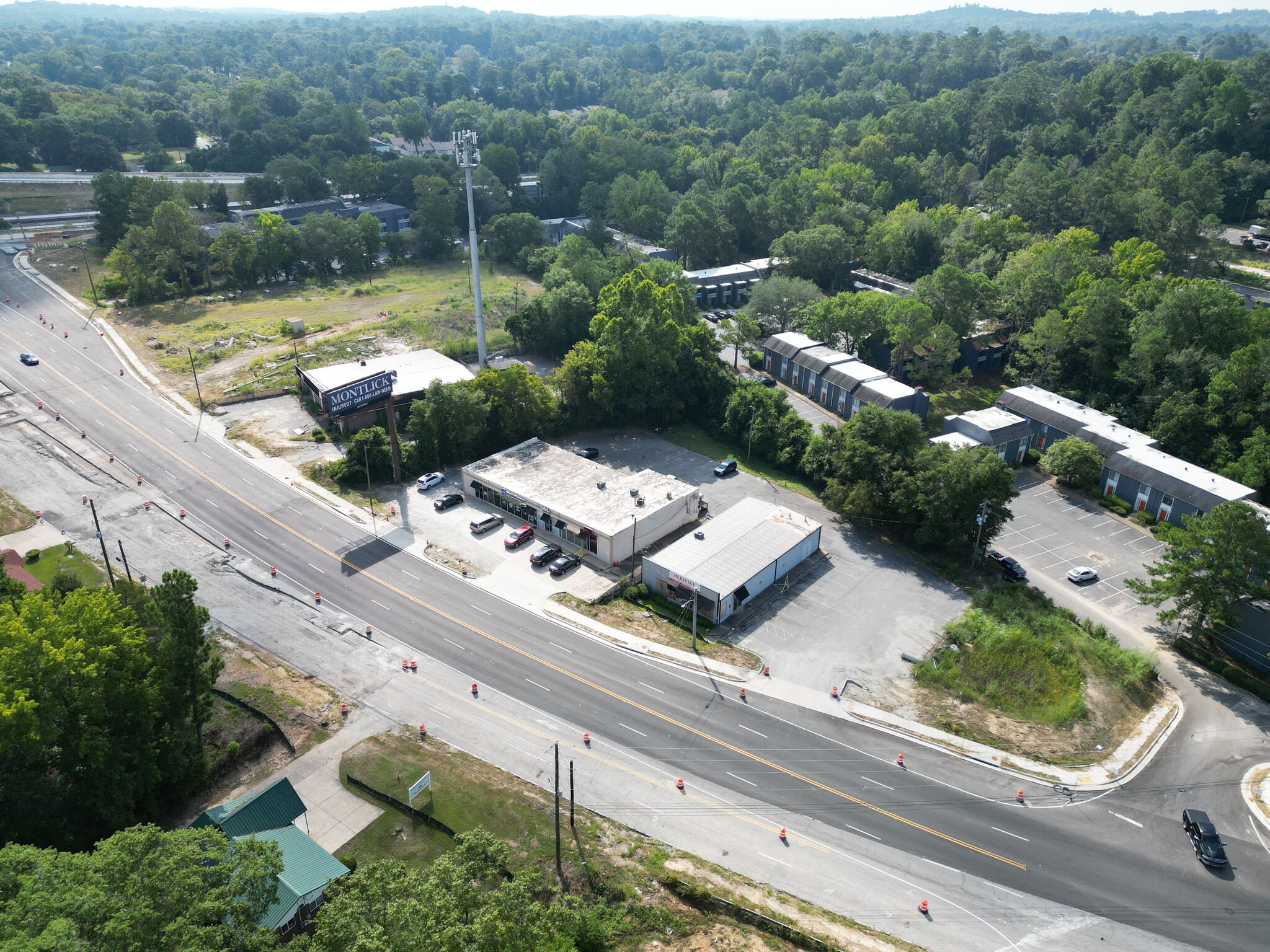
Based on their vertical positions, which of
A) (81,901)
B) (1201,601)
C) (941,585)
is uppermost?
(81,901)

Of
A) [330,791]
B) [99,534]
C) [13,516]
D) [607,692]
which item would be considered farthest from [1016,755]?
[13,516]

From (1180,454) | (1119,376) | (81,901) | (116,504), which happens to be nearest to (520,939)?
(81,901)

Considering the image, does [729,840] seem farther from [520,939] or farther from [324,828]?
[324,828]

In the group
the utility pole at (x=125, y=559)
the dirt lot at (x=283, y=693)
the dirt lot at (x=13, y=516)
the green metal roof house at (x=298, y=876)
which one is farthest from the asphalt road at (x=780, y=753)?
the green metal roof house at (x=298, y=876)

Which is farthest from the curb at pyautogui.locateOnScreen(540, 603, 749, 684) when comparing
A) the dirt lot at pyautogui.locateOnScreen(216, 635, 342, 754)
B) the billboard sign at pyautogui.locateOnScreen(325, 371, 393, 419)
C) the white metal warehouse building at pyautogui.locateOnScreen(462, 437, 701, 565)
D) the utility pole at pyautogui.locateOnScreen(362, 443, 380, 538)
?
the billboard sign at pyautogui.locateOnScreen(325, 371, 393, 419)

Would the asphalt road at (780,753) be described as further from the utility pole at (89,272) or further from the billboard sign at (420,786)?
the utility pole at (89,272)

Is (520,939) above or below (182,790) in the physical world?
above

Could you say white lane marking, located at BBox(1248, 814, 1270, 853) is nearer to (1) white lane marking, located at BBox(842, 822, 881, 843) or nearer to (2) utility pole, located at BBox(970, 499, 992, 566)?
(1) white lane marking, located at BBox(842, 822, 881, 843)
